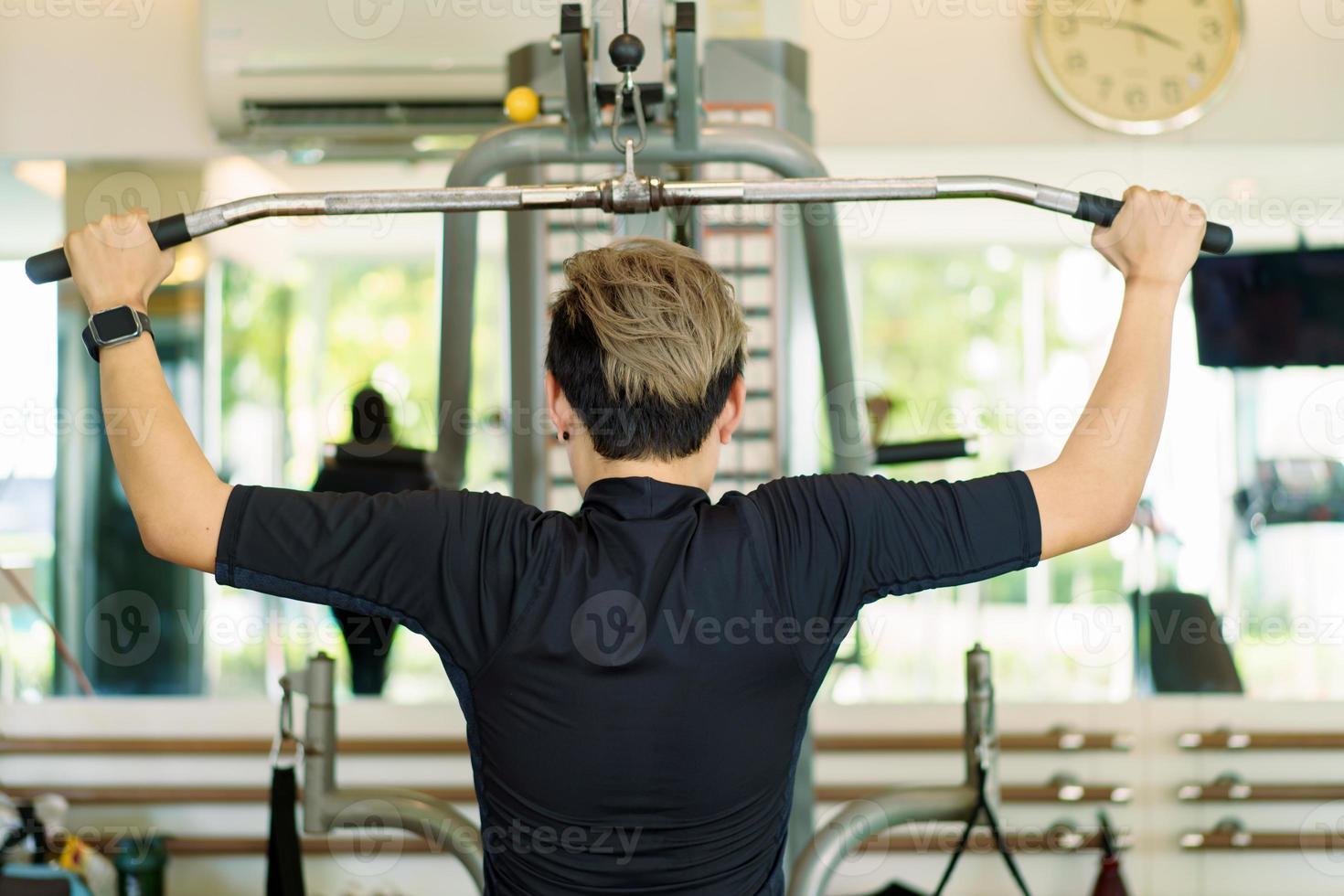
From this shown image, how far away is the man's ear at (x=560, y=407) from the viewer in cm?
100

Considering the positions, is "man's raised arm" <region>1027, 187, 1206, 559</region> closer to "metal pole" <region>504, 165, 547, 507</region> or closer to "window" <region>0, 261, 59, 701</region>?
"metal pole" <region>504, 165, 547, 507</region>

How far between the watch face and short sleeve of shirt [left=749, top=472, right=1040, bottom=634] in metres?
0.56

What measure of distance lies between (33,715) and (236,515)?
8.20 feet

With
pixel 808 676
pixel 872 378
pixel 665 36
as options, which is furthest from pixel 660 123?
pixel 872 378

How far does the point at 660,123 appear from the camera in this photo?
153cm

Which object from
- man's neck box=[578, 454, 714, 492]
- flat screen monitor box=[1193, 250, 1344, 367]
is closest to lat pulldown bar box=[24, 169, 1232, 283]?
man's neck box=[578, 454, 714, 492]

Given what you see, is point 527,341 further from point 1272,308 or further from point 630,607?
point 1272,308

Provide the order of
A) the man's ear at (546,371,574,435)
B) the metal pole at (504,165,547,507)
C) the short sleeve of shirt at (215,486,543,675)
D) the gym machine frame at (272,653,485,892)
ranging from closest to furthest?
1. the short sleeve of shirt at (215,486,543,675)
2. the man's ear at (546,371,574,435)
3. the gym machine frame at (272,653,485,892)
4. the metal pole at (504,165,547,507)

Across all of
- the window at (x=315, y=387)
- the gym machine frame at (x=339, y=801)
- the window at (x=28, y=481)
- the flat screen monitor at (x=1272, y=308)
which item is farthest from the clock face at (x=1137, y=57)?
the window at (x=28, y=481)

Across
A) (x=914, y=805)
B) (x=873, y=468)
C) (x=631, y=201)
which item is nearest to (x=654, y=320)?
(x=631, y=201)

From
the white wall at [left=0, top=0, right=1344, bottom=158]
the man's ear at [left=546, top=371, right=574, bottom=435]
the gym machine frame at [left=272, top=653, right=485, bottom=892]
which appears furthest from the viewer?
the white wall at [left=0, top=0, right=1344, bottom=158]

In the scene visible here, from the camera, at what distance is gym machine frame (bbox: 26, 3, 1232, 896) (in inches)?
43.2

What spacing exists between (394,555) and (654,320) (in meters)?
0.29

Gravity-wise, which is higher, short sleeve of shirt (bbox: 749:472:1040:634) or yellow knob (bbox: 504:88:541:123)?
yellow knob (bbox: 504:88:541:123)
